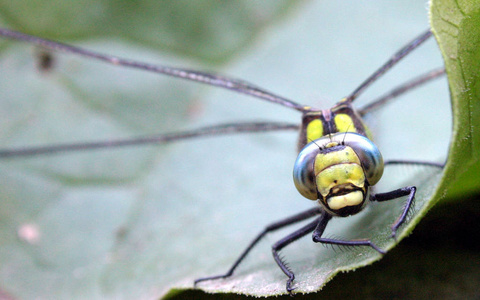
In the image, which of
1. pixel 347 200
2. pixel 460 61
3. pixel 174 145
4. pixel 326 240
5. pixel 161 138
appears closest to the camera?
pixel 460 61

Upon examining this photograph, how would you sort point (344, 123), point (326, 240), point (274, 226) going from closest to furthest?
point (326, 240)
point (344, 123)
point (274, 226)

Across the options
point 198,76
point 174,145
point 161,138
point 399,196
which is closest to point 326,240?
point 399,196

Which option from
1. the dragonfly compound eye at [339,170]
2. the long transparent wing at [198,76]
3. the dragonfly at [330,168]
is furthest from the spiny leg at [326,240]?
the long transparent wing at [198,76]

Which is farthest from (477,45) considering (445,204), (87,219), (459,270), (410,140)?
(87,219)

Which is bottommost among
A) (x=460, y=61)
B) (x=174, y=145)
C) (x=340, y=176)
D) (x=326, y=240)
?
(x=326, y=240)

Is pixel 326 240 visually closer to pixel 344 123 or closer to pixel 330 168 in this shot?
pixel 330 168

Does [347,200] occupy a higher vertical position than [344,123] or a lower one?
lower

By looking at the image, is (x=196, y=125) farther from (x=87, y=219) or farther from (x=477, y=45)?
(x=477, y=45)

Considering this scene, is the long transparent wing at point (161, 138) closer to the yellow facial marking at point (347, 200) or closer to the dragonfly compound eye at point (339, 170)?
the dragonfly compound eye at point (339, 170)
